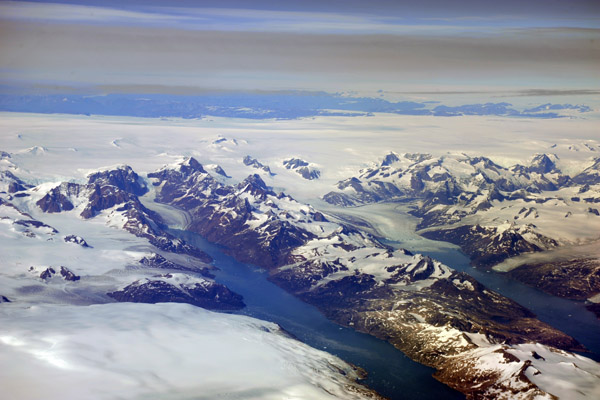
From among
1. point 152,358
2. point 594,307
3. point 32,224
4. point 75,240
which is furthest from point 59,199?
point 594,307

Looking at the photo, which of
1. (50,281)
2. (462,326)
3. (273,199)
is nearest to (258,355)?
(462,326)

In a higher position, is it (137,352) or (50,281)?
(137,352)

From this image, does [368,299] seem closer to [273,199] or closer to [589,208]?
[273,199]

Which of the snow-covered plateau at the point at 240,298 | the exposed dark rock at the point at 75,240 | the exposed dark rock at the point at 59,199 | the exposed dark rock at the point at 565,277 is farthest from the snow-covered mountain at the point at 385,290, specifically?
the exposed dark rock at the point at 75,240

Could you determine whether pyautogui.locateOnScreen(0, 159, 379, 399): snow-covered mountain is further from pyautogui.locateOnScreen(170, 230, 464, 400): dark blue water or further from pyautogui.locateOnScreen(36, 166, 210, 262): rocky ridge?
pyautogui.locateOnScreen(170, 230, 464, 400): dark blue water

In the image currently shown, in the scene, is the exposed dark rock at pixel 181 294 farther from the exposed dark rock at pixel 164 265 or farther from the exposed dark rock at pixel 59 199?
the exposed dark rock at pixel 59 199

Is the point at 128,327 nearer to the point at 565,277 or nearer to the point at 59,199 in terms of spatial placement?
the point at 59,199
